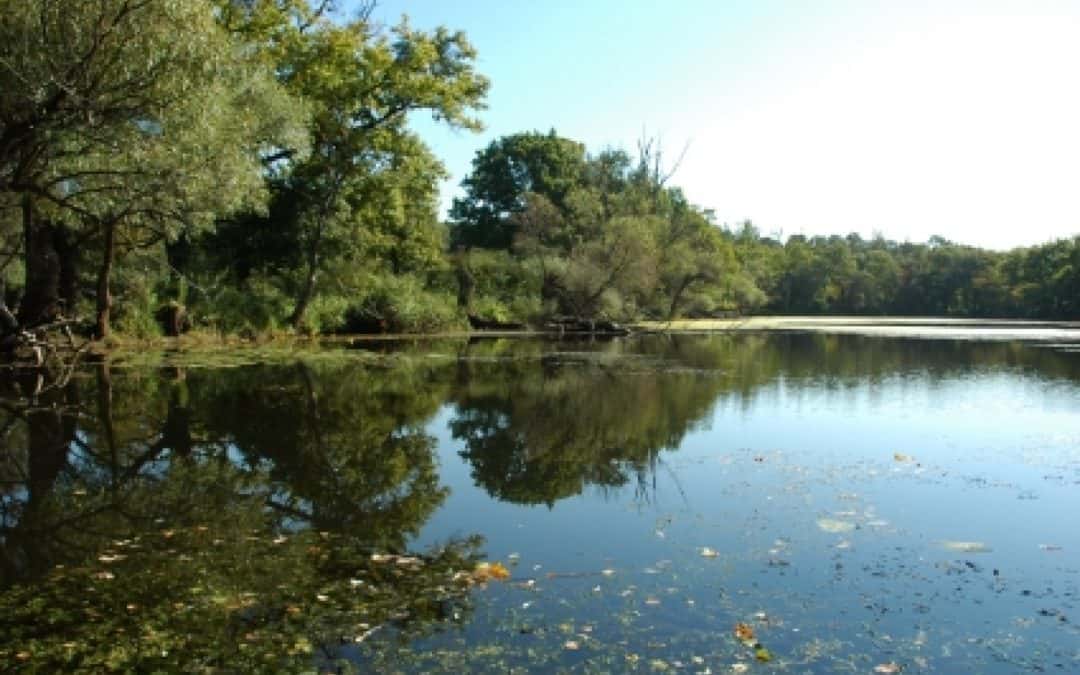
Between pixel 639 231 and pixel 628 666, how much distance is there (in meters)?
45.5

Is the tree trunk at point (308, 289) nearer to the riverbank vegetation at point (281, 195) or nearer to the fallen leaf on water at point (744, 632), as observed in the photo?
the riverbank vegetation at point (281, 195)

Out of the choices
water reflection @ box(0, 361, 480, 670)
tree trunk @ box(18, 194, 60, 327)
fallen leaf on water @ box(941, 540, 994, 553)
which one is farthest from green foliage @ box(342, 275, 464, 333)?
fallen leaf on water @ box(941, 540, 994, 553)

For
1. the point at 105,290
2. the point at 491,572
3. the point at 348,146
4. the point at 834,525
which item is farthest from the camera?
the point at 348,146

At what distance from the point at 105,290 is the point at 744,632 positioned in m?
25.5

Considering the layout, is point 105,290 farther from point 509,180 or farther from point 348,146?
point 509,180

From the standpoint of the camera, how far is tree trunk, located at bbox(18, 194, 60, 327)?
23266 millimetres

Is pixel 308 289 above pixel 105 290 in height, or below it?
above

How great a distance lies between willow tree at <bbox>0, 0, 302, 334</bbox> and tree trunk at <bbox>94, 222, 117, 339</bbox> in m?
4.50

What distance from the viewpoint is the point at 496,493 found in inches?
409

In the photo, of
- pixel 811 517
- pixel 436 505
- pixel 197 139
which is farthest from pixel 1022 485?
pixel 197 139

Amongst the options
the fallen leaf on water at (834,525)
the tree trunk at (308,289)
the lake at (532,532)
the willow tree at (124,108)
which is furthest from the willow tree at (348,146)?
the fallen leaf on water at (834,525)

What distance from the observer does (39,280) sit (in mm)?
23406

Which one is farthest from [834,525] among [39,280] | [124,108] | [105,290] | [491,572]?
[105,290]

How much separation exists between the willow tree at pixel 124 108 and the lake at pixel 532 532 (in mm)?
4519
